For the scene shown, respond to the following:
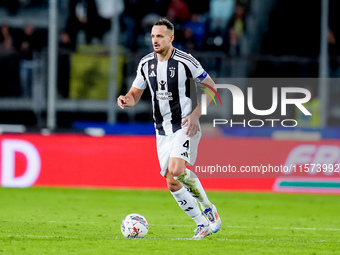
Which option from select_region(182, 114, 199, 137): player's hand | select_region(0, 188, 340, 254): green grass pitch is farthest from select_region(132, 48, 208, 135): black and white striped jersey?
select_region(0, 188, 340, 254): green grass pitch

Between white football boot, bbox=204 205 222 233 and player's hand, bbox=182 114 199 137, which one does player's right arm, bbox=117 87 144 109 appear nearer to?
player's hand, bbox=182 114 199 137

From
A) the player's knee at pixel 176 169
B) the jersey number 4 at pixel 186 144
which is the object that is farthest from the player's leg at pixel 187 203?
the jersey number 4 at pixel 186 144

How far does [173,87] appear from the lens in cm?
829

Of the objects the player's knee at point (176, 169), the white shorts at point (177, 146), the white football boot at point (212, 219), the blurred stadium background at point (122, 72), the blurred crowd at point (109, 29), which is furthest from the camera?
the blurred crowd at point (109, 29)

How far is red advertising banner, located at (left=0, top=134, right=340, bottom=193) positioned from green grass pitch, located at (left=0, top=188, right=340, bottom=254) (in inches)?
8.5

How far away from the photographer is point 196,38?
16500mm

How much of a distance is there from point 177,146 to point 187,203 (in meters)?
0.61

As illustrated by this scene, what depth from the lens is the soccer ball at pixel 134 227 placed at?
809 cm

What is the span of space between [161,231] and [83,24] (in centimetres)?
833

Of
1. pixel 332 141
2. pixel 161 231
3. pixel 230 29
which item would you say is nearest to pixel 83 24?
pixel 230 29

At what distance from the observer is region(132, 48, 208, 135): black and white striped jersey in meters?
8.29

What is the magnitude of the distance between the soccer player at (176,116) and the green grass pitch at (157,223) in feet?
1.30

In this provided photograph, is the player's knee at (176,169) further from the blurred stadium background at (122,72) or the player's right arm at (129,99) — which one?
the blurred stadium background at (122,72)

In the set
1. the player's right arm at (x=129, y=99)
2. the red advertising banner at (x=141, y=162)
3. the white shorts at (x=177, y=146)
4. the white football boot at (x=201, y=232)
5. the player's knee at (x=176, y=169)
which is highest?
the player's right arm at (x=129, y=99)
